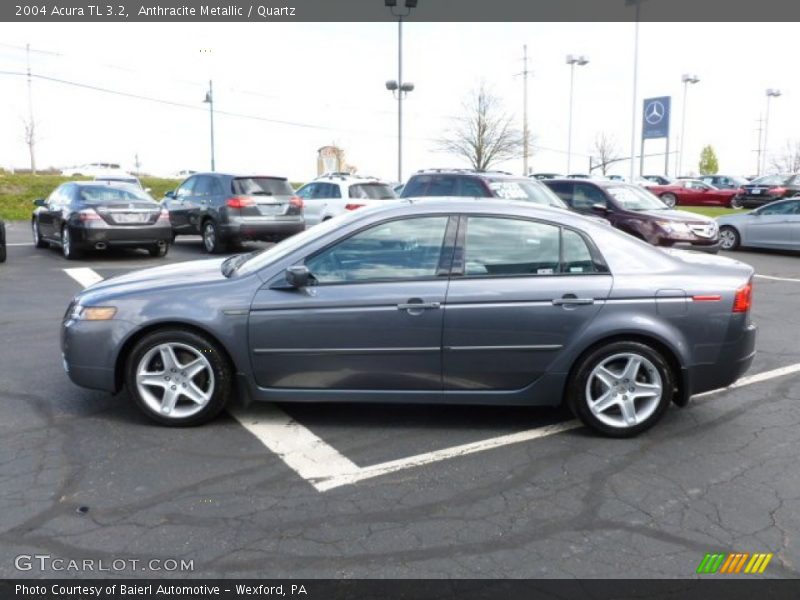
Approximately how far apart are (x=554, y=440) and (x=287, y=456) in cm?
172

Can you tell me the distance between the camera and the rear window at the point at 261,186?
47.6 ft

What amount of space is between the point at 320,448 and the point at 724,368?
2691 millimetres

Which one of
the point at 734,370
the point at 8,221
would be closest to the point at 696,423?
the point at 734,370

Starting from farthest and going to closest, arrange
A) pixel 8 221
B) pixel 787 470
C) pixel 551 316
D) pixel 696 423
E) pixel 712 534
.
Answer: pixel 8 221
pixel 696 423
pixel 551 316
pixel 787 470
pixel 712 534

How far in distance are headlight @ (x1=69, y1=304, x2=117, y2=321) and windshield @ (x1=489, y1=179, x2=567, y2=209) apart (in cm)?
878

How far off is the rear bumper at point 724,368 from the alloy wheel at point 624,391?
265 mm

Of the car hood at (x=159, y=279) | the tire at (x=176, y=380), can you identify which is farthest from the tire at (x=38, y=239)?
the tire at (x=176, y=380)

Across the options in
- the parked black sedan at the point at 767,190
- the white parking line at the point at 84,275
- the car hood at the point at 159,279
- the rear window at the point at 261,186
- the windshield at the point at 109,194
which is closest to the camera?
the car hood at the point at 159,279

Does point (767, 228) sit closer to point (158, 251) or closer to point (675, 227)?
point (675, 227)

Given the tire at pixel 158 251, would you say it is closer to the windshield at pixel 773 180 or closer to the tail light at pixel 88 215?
the tail light at pixel 88 215

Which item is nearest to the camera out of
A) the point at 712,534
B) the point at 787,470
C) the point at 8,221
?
the point at 712,534

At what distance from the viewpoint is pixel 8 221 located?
2469 cm

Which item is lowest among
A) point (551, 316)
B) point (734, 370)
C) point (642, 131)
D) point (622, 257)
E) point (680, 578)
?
point (680, 578)

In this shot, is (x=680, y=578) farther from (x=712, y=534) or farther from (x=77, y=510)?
(x=77, y=510)
